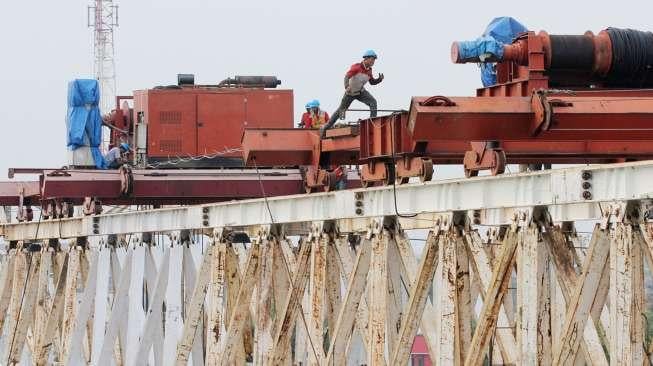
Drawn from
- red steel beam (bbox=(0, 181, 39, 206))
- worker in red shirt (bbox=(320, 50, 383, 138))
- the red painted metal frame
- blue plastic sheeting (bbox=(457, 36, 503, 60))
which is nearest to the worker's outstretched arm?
worker in red shirt (bbox=(320, 50, 383, 138))

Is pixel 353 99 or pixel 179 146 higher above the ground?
pixel 179 146

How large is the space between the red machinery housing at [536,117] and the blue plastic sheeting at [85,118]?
1993 centimetres

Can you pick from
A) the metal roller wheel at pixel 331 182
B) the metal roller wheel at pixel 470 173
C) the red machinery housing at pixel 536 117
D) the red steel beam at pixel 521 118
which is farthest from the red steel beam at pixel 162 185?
the red steel beam at pixel 521 118

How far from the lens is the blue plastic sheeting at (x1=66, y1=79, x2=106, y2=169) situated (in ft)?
151

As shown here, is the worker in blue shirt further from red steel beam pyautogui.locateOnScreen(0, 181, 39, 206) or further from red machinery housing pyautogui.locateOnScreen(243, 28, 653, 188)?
red machinery housing pyautogui.locateOnScreen(243, 28, 653, 188)

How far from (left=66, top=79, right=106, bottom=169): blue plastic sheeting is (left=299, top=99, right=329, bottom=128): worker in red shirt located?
39.6 feet

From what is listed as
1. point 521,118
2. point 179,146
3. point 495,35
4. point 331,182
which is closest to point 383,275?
point 521,118

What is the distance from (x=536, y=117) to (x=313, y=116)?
1223 centimetres

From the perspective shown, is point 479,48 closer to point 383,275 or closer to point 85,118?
point 383,275

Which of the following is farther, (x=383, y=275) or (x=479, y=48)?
(x=479, y=48)

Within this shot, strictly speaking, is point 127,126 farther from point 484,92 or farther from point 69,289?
point 484,92

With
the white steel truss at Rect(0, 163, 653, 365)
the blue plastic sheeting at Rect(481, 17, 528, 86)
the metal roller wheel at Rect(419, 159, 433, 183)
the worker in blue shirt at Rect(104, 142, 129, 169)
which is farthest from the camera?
the worker in blue shirt at Rect(104, 142, 129, 169)

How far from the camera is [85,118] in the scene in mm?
46406

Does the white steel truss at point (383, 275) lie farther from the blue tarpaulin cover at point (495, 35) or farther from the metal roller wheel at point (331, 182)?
the blue tarpaulin cover at point (495, 35)
